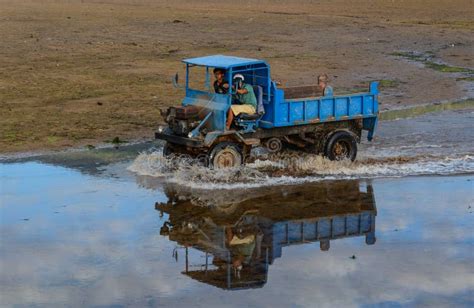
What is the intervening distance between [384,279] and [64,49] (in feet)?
75.5

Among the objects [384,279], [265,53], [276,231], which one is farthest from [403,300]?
[265,53]

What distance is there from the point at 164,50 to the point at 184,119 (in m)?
17.4

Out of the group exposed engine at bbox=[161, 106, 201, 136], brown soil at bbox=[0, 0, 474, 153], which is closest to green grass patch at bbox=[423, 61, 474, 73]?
brown soil at bbox=[0, 0, 474, 153]

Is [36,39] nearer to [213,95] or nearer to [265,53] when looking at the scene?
[265,53]

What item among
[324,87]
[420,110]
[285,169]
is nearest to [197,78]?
[420,110]

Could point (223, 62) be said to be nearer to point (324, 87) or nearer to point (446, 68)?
point (324, 87)

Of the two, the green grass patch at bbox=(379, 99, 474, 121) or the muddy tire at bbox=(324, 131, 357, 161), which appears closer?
the muddy tire at bbox=(324, 131, 357, 161)

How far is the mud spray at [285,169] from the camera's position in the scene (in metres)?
16.4

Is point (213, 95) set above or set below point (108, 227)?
above

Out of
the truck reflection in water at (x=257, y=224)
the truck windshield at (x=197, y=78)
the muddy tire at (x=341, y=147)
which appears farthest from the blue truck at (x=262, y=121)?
the truck windshield at (x=197, y=78)

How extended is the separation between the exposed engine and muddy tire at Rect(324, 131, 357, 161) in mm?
2584

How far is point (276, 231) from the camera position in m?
13.9

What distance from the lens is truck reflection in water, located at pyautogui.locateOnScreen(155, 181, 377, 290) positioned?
1238cm

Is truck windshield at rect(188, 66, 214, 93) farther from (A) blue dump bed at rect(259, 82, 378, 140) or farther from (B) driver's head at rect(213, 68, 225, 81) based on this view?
(B) driver's head at rect(213, 68, 225, 81)
